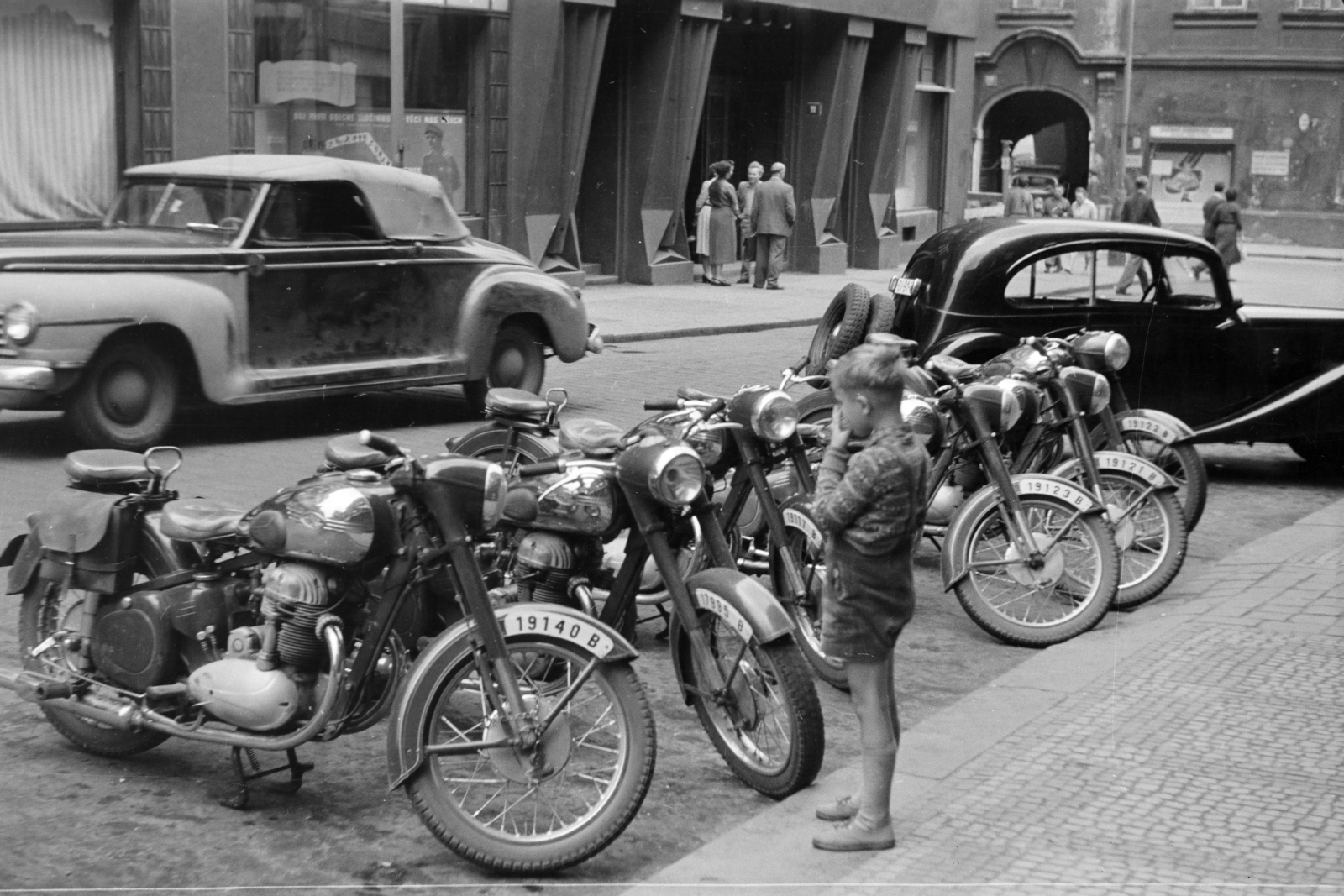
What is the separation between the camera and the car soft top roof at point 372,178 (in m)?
10.8

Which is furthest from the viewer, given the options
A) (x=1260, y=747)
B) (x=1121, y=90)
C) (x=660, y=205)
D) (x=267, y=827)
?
(x=1121, y=90)

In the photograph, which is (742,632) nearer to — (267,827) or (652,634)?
(267,827)

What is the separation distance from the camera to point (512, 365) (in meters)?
12.3

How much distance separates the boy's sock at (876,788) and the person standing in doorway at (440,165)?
16144mm

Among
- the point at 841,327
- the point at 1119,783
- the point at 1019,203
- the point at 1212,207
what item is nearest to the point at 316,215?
the point at 841,327

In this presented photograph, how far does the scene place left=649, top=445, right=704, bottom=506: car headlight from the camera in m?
4.67

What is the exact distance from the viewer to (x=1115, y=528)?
23.6 ft

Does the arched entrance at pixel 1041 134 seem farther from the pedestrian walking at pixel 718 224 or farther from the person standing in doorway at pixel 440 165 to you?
the person standing in doorway at pixel 440 165

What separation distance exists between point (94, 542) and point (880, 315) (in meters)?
4.06

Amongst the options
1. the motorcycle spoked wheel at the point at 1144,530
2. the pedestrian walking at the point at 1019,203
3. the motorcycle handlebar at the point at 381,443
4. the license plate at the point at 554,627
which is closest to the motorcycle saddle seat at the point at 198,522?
the motorcycle handlebar at the point at 381,443

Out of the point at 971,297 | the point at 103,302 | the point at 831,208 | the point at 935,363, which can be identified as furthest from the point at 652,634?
the point at 831,208

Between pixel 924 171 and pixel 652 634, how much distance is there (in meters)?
26.1

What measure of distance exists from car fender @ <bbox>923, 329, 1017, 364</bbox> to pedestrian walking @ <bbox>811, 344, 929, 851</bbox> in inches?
203

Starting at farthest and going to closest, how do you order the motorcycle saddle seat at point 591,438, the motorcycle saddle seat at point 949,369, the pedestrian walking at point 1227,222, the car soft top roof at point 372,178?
1. the pedestrian walking at point 1227,222
2. the car soft top roof at point 372,178
3. the motorcycle saddle seat at point 949,369
4. the motorcycle saddle seat at point 591,438
